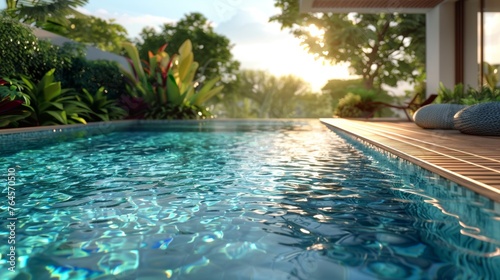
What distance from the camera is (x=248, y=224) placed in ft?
7.04

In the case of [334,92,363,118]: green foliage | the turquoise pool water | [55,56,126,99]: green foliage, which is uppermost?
[55,56,126,99]: green foliage

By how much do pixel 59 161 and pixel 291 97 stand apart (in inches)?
1061

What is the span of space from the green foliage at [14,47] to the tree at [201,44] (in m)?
17.1

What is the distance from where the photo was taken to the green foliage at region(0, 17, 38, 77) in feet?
25.3

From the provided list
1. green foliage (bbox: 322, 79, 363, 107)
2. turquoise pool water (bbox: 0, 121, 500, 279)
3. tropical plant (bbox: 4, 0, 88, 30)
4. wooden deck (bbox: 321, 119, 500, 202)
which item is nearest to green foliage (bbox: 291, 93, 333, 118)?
green foliage (bbox: 322, 79, 363, 107)

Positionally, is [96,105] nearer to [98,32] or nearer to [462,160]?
[462,160]

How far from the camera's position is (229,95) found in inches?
1120

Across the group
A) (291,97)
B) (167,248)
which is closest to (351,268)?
(167,248)

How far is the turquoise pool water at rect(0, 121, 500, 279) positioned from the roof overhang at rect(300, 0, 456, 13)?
7172 millimetres

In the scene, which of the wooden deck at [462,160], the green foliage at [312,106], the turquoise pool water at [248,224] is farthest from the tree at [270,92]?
the turquoise pool water at [248,224]

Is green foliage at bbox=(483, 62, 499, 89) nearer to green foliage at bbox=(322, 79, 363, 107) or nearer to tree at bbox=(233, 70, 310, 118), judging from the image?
green foliage at bbox=(322, 79, 363, 107)

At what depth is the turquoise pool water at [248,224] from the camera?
1.62 metres

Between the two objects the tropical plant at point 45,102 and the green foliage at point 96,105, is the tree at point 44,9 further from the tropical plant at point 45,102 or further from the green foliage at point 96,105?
the tropical plant at point 45,102

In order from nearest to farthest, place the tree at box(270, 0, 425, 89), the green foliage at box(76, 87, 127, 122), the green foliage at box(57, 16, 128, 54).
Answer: the green foliage at box(76, 87, 127, 122) → the tree at box(270, 0, 425, 89) → the green foliage at box(57, 16, 128, 54)
